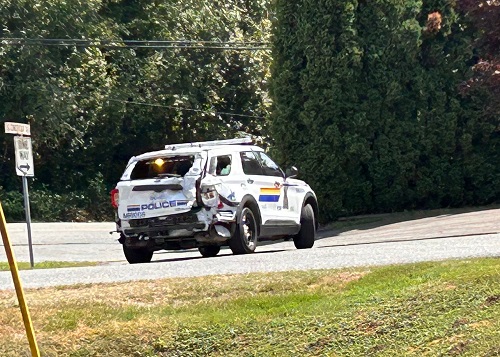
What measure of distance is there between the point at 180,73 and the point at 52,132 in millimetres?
5787

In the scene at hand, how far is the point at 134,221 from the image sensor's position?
1789 cm

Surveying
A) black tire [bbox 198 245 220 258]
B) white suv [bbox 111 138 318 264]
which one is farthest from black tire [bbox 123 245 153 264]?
black tire [bbox 198 245 220 258]

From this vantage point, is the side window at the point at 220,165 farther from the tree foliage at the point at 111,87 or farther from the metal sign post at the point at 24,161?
the tree foliage at the point at 111,87

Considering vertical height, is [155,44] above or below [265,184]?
above

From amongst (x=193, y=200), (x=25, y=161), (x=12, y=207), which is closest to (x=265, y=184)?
(x=193, y=200)

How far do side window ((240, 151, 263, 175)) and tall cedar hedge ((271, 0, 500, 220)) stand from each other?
11335 millimetres

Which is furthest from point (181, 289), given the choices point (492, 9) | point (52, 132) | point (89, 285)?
point (52, 132)

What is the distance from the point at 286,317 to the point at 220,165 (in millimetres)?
8541

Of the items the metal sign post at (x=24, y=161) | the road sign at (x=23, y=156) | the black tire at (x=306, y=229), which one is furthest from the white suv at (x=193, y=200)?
the road sign at (x=23, y=156)

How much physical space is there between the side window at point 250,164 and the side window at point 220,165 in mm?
390

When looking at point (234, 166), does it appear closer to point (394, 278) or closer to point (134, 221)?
point (134, 221)

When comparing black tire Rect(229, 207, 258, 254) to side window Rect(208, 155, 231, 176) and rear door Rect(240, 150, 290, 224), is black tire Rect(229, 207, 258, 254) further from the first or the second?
side window Rect(208, 155, 231, 176)

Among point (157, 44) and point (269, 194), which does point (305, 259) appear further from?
point (157, 44)

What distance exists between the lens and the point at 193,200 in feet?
57.5
